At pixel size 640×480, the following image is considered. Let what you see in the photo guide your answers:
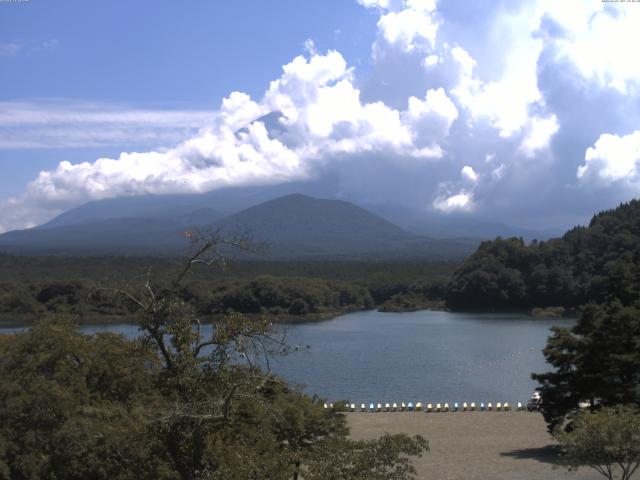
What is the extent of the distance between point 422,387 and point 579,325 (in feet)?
38.7

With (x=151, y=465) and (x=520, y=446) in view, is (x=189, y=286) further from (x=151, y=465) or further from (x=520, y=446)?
(x=151, y=465)

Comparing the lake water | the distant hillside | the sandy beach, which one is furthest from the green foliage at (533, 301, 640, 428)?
the distant hillside

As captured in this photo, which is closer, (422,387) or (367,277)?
(422,387)

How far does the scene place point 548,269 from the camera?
2512 inches

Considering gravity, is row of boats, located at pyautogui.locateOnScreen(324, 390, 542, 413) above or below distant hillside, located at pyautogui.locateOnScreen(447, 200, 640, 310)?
below

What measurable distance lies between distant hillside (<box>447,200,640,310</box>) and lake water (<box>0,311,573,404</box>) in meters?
8.68

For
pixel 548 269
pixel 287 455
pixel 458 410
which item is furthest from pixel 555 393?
pixel 548 269

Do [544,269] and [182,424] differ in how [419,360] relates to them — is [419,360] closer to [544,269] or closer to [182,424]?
[182,424]

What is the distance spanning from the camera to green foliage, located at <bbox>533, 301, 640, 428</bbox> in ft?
53.4

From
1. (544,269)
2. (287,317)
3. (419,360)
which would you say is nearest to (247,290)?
(287,317)

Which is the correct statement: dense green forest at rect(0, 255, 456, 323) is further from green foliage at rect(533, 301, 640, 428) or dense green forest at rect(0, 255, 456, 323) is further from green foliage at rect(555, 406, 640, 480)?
green foliage at rect(555, 406, 640, 480)

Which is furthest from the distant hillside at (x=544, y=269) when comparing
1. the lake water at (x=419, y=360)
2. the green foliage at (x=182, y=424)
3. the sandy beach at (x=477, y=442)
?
the green foliage at (x=182, y=424)

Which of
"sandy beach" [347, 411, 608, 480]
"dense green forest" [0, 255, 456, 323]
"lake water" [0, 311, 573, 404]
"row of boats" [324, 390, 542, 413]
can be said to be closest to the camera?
"sandy beach" [347, 411, 608, 480]

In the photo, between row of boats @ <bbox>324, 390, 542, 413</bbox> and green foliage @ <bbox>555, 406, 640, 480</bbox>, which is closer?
green foliage @ <bbox>555, 406, 640, 480</bbox>
